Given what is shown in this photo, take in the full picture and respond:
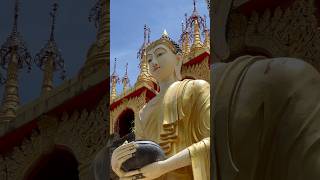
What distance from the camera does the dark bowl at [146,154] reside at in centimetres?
208

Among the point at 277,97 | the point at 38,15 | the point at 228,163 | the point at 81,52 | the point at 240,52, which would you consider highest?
the point at 38,15

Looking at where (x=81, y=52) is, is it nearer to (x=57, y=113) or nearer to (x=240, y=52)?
(x=57, y=113)

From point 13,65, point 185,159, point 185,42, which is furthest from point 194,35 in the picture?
point 13,65

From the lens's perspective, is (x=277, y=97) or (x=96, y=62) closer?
(x=277, y=97)

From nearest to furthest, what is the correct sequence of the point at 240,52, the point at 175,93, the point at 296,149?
the point at 296,149
the point at 240,52
the point at 175,93

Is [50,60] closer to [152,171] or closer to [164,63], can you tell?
[164,63]

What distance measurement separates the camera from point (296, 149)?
1.65 meters

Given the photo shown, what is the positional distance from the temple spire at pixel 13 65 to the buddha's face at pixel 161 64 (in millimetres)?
573

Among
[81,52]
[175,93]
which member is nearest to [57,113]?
[81,52]

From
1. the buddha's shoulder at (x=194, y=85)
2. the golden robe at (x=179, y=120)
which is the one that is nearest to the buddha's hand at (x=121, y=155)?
the golden robe at (x=179, y=120)

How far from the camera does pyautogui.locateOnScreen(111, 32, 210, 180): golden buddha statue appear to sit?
Result: 2.08m

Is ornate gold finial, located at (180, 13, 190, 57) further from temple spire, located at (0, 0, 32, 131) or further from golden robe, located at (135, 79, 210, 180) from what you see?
temple spire, located at (0, 0, 32, 131)

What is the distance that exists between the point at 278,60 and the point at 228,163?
0.83 ft

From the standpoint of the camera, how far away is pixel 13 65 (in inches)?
109
